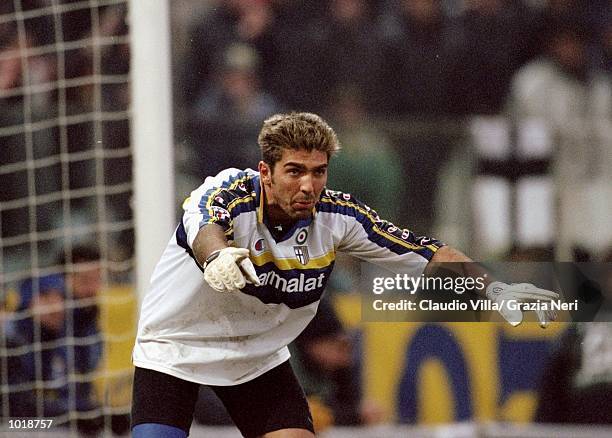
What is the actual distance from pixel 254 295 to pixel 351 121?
1971mm

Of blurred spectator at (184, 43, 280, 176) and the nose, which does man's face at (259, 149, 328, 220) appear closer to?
the nose

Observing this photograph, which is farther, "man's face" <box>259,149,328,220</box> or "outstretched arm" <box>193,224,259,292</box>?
"man's face" <box>259,149,328,220</box>

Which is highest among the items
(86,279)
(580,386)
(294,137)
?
(294,137)

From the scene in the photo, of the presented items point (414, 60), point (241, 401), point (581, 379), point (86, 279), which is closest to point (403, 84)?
point (414, 60)

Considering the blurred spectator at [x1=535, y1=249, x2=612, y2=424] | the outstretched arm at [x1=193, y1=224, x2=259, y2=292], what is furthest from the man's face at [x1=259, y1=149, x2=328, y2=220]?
the blurred spectator at [x1=535, y1=249, x2=612, y2=424]

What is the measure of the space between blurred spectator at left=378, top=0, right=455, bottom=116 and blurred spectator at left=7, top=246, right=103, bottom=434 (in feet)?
5.54

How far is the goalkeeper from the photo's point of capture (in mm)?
3400

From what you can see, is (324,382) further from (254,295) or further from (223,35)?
(254,295)

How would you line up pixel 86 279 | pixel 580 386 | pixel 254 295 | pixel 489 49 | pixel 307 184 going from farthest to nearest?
pixel 580 386
pixel 86 279
pixel 489 49
pixel 254 295
pixel 307 184

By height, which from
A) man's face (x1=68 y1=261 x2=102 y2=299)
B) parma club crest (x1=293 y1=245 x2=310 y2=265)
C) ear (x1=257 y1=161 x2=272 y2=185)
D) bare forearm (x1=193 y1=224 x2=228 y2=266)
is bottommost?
man's face (x1=68 y1=261 x2=102 y2=299)

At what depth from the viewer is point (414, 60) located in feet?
17.6

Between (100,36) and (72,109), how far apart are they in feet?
1.27

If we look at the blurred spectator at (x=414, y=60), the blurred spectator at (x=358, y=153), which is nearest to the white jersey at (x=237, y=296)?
the blurred spectator at (x=358, y=153)

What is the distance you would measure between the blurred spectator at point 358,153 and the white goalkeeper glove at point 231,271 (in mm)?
2317
